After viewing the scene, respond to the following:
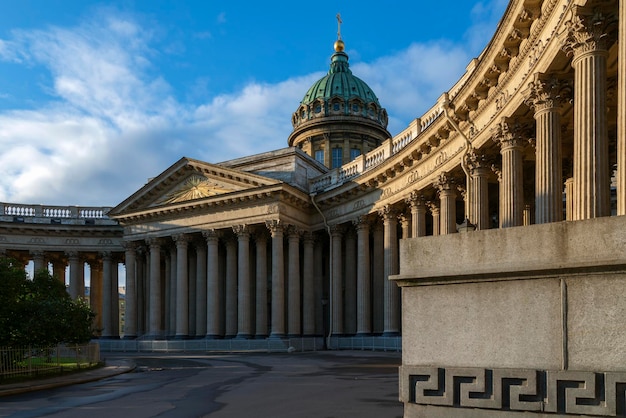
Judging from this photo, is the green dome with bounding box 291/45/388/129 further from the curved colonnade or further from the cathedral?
the curved colonnade

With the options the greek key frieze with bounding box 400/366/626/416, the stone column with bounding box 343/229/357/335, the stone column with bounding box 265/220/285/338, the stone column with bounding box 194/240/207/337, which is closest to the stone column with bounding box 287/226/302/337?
the stone column with bounding box 265/220/285/338

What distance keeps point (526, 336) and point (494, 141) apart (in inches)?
775

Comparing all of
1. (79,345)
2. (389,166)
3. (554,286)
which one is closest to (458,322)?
(554,286)

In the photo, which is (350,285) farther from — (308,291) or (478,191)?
(478,191)

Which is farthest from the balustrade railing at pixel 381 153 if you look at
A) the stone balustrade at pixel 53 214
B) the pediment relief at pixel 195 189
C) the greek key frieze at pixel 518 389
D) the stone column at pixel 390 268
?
the greek key frieze at pixel 518 389

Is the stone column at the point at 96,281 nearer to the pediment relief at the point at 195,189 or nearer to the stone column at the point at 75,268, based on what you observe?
the stone column at the point at 75,268

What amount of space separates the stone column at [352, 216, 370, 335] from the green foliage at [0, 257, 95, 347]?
20.0 m

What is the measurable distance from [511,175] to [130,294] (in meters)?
39.1

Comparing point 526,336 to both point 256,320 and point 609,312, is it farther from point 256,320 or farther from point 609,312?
point 256,320

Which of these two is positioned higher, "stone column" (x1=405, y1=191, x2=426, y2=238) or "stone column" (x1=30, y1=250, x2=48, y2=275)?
"stone column" (x1=405, y1=191, x2=426, y2=238)

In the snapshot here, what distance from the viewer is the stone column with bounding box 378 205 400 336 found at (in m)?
38.1

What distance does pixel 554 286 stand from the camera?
7.19 m

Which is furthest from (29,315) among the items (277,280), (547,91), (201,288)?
(201,288)

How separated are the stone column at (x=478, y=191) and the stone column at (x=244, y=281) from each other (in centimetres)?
2241
